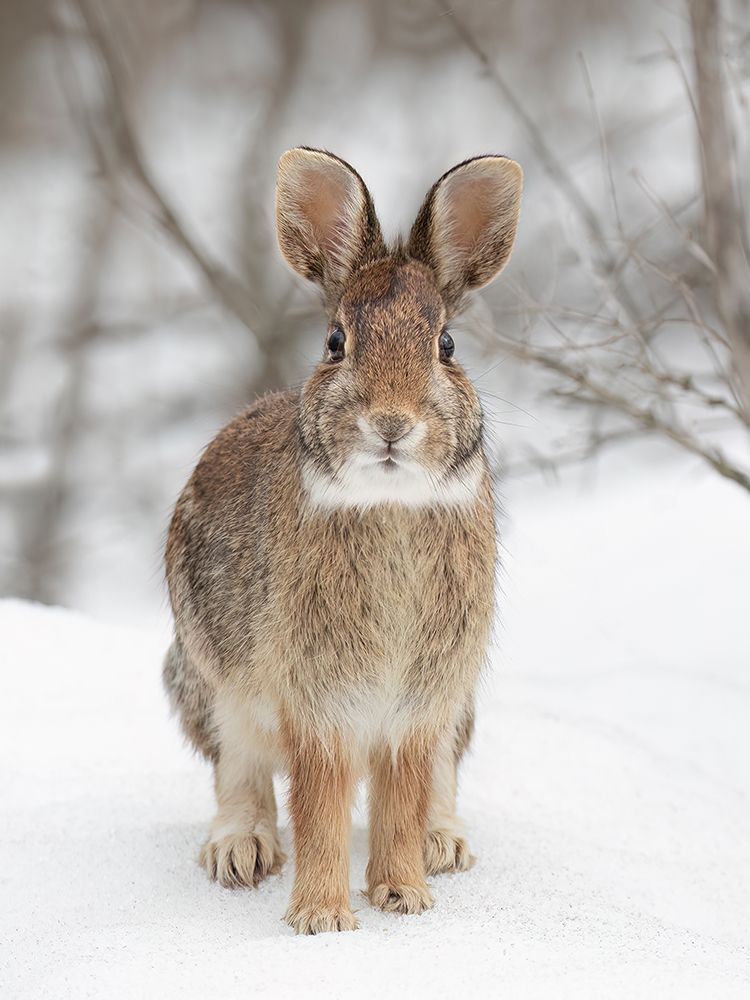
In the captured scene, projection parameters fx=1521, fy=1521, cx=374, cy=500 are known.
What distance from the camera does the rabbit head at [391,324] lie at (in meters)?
2.88

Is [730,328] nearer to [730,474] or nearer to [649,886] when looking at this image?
[730,474]

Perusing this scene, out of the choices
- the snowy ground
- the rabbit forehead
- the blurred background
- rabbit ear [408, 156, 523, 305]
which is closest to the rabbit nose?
the rabbit forehead

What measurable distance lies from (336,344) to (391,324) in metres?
0.13

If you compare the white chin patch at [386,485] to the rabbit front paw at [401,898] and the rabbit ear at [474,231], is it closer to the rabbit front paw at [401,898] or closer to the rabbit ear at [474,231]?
the rabbit ear at [474,231]

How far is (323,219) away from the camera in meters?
3.27

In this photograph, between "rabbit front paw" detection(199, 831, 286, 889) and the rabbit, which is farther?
"rabbit front paw" detection(199, 831, 286, 889)

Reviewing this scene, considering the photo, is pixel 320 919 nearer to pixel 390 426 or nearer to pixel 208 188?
pixel 390 426

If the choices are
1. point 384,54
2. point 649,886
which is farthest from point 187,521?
point 384,54

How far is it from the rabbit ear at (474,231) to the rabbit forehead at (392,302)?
62 mm

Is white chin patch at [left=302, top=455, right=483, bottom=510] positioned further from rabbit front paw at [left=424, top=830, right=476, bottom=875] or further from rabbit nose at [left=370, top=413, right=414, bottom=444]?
rabbit front paw at [left=424, top=830, right=476, bottom=875]

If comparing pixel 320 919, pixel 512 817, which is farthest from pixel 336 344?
pixel 512 817

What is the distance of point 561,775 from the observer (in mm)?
4207

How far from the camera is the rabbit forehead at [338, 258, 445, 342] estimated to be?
300 centimetres

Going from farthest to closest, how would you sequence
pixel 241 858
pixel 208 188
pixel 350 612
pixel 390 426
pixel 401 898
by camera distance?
pixel 208 188, pixel 241 858, pixel 401 898, pixel 350 612, pixel 390 426
